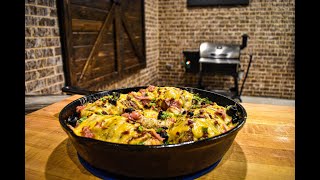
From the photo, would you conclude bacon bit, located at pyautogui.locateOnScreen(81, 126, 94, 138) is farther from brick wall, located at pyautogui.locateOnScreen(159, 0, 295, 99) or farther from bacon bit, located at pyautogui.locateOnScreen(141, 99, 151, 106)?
brick wall, located at pyautogui.locateOnScreen(159, 0, 295, 99)

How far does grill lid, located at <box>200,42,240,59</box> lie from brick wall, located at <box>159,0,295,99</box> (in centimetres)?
86

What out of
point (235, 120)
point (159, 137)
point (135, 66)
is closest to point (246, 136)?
point (235, 120)

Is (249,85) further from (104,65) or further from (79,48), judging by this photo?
(79,48)

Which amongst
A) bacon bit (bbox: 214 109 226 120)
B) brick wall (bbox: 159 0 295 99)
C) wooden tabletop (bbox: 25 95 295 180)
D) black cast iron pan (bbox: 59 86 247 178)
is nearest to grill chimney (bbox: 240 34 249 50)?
brick wall (bbox: 159 0 295 99)

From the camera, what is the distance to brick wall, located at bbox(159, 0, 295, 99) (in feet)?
18.9

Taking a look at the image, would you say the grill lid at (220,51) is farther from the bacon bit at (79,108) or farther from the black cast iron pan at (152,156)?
the black cast iron pan at (152,156)

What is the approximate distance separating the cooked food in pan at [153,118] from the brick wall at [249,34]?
5164mm

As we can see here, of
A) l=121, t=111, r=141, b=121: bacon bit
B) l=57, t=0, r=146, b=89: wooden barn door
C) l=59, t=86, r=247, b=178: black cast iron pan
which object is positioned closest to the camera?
l=59, t=86, r=247, b=178: black cast iron pan

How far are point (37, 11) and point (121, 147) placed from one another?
2.53m

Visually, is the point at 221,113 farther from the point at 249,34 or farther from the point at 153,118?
the point at 249,34

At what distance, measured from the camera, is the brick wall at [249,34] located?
227 inches

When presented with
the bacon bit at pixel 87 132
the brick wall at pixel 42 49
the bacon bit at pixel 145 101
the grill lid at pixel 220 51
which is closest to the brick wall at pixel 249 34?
the grill lid at pixel 220 51

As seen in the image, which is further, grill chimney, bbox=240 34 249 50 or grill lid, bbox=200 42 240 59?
grill chimney, bbox=240 34 249 50

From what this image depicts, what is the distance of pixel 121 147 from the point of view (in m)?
0.67
